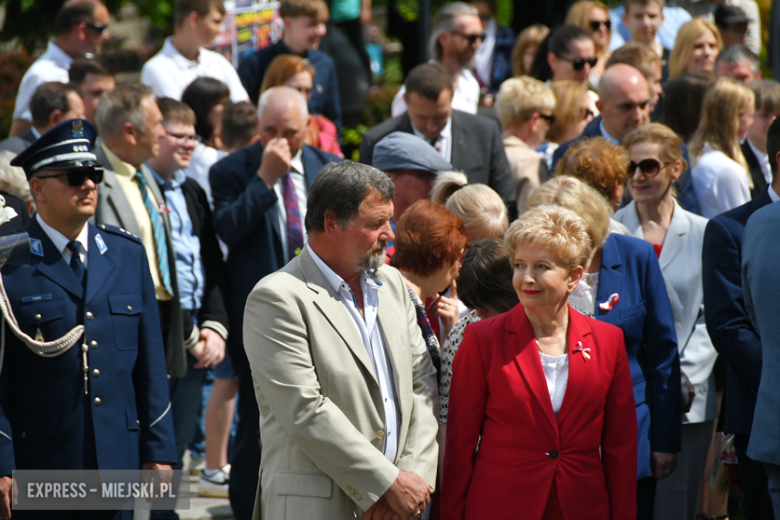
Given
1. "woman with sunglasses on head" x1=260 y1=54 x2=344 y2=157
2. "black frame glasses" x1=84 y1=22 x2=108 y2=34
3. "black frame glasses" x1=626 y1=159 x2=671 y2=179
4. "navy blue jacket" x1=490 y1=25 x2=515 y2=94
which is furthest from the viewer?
"navy blue jacket" x1=490 y1=25 x2=515 y2=94

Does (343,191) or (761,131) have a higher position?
(343,191)

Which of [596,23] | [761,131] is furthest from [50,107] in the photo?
[596,23]

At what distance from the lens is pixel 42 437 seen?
12.7ft

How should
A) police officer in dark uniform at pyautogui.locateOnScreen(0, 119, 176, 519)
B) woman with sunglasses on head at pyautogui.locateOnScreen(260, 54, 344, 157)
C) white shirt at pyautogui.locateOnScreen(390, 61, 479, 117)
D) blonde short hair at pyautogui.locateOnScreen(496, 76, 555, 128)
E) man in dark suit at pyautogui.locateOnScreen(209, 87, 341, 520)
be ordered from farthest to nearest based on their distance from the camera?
1. white shirt at pyautogui.locateOnScreen(390, 61, 479, 117)
2. woman with sunglasses on head at pyautogui.locateOnScreen(260, 54, 344, 157)
3. blonde short hair at pyautogui.locateOnScreen(496, 76, 555, 128)
4. man in dark suit at pyautogui.locateOnScreen(209, 87, 341, 520)
5. police officer in dark uniform at pyautogui.locateOnScreen(0, 119, 176, 519)

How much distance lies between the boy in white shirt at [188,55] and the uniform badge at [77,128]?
4042mm

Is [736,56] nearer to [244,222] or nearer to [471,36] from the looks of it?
[471,36]

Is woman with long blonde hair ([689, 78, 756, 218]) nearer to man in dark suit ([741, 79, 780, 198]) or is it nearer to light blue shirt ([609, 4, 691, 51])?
man in dark suit ([741, 79, 780, 198])

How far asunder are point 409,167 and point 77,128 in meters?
1.98

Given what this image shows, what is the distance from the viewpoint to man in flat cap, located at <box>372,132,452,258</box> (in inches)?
212

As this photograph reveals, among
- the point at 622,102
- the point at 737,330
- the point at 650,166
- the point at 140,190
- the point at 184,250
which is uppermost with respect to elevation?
the point at 622,102

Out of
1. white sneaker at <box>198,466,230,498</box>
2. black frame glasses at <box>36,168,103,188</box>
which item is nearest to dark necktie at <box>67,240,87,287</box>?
black frame glasses at <box>36,168,103,188</box>

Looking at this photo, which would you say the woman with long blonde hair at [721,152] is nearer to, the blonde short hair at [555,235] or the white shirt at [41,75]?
the blonde short hair at [555,235]

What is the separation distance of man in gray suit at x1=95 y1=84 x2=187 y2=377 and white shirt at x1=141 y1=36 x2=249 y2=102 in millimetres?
2779

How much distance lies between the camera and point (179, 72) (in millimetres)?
8289
